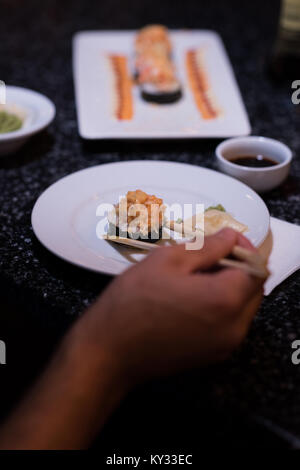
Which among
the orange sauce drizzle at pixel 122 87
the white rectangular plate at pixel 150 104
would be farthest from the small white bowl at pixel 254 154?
the orange sauce drizzle at pixel 122 87

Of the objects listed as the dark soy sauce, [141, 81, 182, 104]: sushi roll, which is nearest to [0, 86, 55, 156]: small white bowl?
[141, 81, 182, 104]: sushi roll

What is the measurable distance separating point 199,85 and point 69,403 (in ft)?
3.87

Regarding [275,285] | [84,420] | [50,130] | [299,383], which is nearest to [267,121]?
[50,130]

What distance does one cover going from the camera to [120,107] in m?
1.42

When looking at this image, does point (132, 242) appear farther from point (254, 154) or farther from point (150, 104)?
point (150, 104)

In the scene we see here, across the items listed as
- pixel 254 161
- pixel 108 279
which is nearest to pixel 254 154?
pixel 254 161

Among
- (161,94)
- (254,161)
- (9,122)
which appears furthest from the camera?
(161,94)

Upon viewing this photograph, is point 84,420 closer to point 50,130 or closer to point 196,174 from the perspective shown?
point 196,174

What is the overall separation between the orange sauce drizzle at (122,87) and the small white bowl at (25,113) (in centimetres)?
20

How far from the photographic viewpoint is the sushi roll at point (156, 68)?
4.80ft

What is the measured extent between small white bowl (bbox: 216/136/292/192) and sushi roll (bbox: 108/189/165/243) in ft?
0.77

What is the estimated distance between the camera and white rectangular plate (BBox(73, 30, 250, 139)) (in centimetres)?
126

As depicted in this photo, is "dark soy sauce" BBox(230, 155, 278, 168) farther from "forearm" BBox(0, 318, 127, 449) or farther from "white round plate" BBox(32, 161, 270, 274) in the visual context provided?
"forearm" BBox(0, 318, 127, 449)

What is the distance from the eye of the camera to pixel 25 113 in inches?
50.4
